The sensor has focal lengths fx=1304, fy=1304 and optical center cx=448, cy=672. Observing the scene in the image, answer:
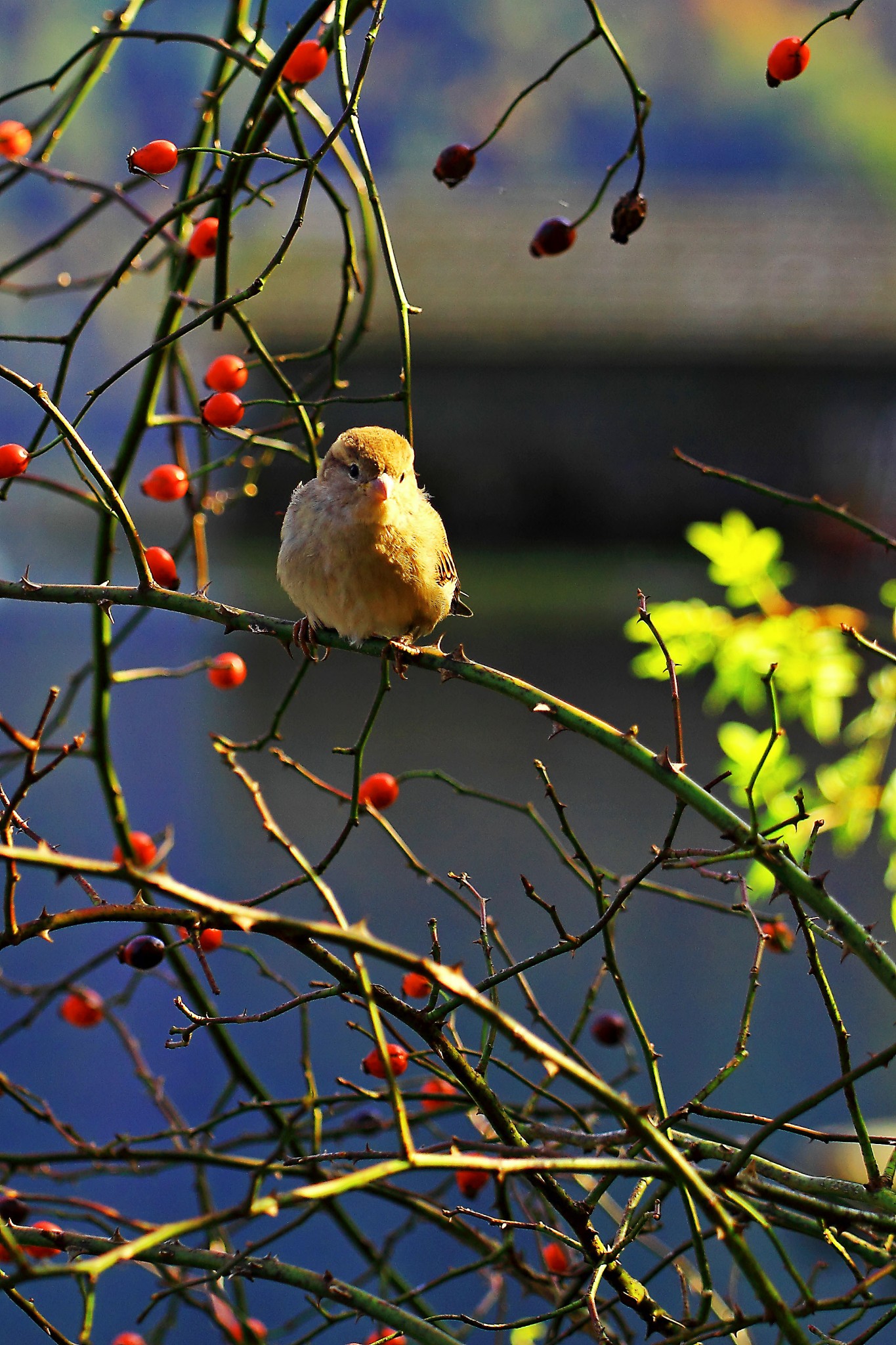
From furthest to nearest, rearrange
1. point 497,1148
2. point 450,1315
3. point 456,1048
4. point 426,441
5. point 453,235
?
1. point 453,235
2. point 426,441
3. point 456,1048
4. point 450,1315
5. point 497,1148

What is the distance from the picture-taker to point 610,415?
35.6 feet

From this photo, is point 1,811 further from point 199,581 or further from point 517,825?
point 517,825

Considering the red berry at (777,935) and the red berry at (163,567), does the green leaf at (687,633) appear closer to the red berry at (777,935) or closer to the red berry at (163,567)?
the red berry at (777,935)

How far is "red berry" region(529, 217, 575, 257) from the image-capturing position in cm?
199

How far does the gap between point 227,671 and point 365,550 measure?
43cm

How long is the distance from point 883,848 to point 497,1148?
20.6 ft

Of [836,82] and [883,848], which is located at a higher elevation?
[836,82]

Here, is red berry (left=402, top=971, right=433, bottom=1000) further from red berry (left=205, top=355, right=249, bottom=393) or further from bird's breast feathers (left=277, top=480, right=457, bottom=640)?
red berry (left=205, top=355, right=249, bottom=393)

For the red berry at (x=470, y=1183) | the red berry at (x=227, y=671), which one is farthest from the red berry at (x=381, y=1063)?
the red berry at (x=227, y=671)

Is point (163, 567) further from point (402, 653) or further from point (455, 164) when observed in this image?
point (455, 164)

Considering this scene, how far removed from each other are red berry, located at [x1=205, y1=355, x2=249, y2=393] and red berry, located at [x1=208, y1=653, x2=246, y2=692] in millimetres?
403

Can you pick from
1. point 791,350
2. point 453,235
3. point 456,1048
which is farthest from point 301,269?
point 456,1048

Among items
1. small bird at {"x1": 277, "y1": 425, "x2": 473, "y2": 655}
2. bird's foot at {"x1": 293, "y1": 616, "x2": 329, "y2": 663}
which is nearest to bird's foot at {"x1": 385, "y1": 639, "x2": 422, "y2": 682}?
bird's foot at {"x1": 293, "y1": 616, "x2": 329, "y2": 663}

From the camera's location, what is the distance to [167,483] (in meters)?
2.04
